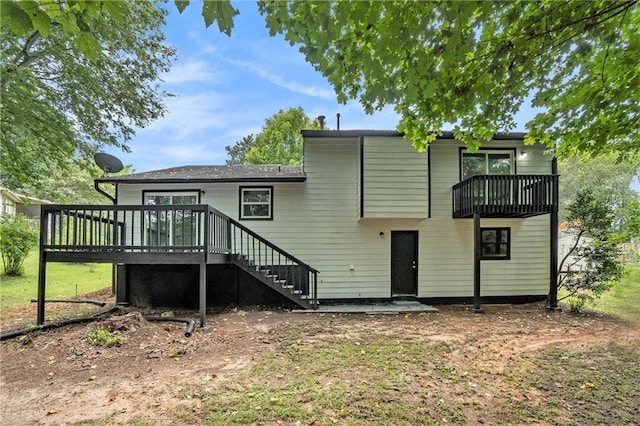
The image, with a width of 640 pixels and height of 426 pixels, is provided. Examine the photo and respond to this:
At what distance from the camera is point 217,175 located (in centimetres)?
987

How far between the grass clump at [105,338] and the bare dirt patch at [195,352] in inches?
3.0

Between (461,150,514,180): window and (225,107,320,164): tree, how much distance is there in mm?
15035

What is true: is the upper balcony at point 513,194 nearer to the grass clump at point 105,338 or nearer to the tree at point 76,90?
the grass clump at point 105,338

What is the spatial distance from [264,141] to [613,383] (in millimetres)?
24129

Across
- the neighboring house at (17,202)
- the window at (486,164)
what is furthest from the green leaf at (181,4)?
the neighboring house at (17,202)

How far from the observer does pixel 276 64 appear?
12219 millimetres

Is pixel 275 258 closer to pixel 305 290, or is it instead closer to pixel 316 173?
pixel 305 290

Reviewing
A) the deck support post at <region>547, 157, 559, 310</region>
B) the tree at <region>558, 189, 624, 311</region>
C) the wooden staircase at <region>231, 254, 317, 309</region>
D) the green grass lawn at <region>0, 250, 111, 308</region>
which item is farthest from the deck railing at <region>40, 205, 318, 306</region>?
the tree at <region>558, 189, 624, 311</region>

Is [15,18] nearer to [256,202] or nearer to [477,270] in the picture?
[256,202]

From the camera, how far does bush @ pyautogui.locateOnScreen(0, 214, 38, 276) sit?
11375 millimetres

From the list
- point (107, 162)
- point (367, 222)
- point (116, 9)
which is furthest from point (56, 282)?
point (116, 9)

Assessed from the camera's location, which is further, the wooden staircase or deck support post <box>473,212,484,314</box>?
deck support post <box>473,212,484,314</box>

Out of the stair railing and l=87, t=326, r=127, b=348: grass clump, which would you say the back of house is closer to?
the stair railing

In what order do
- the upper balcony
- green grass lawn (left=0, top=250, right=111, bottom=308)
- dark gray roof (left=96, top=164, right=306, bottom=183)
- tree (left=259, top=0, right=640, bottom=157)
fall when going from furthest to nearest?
green grass lawn (left=0, top=250, right=111, bottom=308) → dark gray roof (left=96, top=164, right=306, bottom=183) → the upper balcony → tree (left=259, top=0, right=640, bottom=157)
